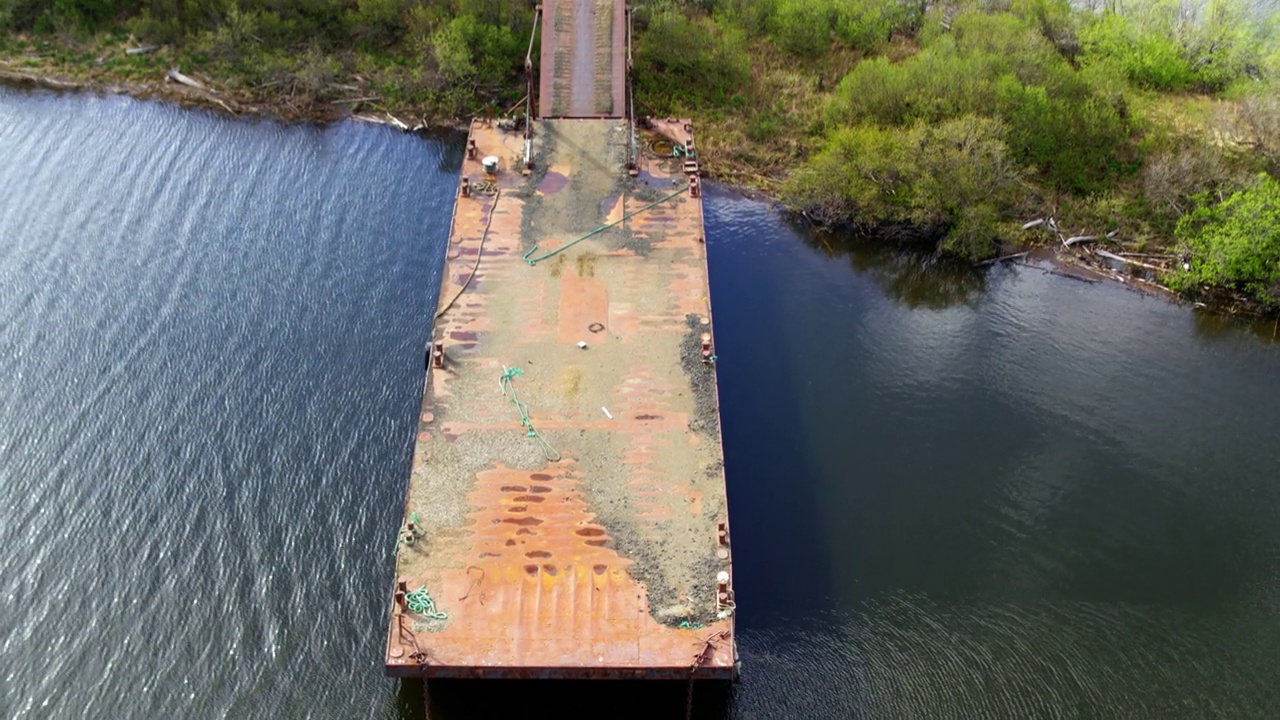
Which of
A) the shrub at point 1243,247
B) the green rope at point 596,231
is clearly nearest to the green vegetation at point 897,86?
the shrub at point 1243,247

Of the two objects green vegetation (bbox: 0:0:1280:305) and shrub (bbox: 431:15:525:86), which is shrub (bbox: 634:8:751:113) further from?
shrub (bbox: 431:15:525:86)

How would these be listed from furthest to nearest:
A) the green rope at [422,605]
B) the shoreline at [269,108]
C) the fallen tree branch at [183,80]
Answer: the fallen tree branch at [183,80] < the shoreline at [269,108] < the green rope at [422,605]

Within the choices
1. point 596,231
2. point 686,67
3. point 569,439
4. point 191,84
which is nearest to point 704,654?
point 569,439

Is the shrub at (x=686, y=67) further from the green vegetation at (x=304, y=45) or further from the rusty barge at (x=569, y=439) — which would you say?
the rusty barge at (x=569, y=439)

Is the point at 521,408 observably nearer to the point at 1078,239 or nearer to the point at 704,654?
the point at 704,654

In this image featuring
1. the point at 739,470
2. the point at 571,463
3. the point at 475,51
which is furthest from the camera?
the point at 475,51

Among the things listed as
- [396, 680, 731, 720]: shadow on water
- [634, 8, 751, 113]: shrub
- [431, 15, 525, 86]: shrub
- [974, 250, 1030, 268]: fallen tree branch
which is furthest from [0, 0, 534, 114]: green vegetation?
[396, 680, 731, 720]: shadow on water
